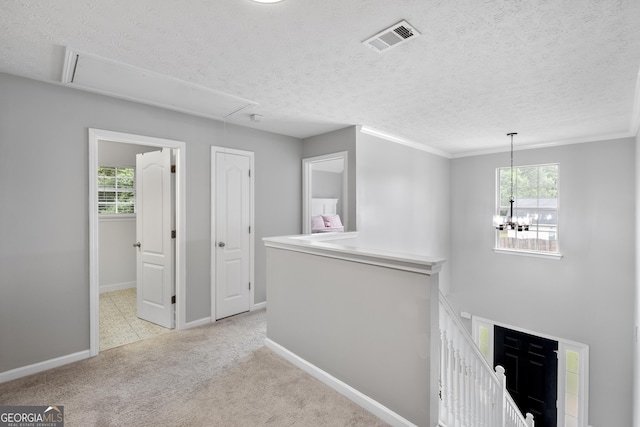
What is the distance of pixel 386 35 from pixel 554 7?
88cm

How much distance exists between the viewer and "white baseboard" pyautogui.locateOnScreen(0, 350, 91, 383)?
2.39m

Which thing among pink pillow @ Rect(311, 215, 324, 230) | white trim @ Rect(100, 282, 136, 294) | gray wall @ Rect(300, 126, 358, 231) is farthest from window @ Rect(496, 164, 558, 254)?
white trim @ Rect(100, 282, 136, 294)

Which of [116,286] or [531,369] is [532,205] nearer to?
[531,369]

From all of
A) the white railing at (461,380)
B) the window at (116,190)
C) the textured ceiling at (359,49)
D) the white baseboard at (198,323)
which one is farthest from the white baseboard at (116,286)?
the white railing at (461,380)

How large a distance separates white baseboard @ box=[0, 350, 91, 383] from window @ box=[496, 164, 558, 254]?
19.2ft

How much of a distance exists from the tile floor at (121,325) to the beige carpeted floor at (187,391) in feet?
0.76

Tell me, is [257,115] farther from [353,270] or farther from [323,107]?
[353,270]

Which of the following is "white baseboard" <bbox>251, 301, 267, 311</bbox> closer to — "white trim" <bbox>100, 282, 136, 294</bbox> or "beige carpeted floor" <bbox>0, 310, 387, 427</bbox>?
"beige carpeted floor" <bbox>0, 310, 387, 427</bbox>

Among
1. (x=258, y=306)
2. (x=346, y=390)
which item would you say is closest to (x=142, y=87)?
(x=258, y=306)

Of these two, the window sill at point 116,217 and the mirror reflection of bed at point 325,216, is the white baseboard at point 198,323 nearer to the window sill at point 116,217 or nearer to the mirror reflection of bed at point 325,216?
the window sill at point 116,217

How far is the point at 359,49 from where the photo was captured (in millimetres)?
2061

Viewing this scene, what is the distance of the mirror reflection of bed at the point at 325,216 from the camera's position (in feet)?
20.6

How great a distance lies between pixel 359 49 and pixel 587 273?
5.01 meters

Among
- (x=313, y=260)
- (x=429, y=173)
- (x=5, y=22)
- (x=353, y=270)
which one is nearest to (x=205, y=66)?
(x=5, y=22)
